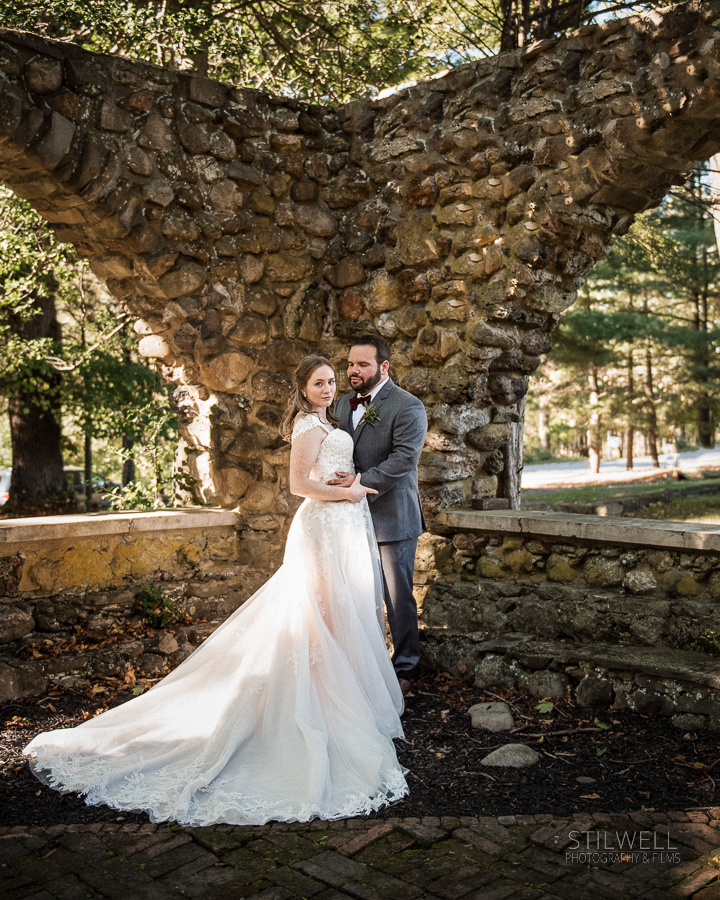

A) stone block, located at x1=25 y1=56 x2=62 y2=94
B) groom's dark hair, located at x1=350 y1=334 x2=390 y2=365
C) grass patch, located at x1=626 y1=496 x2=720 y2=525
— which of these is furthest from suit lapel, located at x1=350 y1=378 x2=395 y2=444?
grass patch, located at x1=626 y1=496 x2=720 y2=525

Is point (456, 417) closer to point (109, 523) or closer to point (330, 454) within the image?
point (330, 454)

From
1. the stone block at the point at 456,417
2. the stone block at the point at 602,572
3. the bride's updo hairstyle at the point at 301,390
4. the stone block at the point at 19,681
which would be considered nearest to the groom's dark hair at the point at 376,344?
the bride's updo hairstyle at the point at 301,390

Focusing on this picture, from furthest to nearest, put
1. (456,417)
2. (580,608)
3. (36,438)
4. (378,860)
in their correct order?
(36,438), (456,417), (580,608), (378,860)

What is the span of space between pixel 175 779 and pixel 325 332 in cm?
336

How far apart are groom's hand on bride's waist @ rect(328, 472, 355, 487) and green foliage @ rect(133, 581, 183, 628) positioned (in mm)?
1682

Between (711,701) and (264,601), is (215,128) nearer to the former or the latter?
(264,601)

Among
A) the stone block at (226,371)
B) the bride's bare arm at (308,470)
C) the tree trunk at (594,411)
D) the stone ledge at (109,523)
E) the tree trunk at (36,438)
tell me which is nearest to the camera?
the bride's bare arm at (308,470)

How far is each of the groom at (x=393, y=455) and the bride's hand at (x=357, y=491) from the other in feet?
0.59

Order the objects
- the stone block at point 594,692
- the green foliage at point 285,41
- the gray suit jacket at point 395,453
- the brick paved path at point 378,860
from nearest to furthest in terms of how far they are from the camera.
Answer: the brick paved path at point 378,860 < the stone block at point 594,692 < the gray suit jacket at point 395,453 < the green foliage at point 285,41

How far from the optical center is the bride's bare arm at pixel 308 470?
377cm

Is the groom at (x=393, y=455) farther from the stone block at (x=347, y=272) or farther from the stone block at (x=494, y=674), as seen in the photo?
the stone block at (x=347, y=272)

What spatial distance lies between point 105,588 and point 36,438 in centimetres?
608

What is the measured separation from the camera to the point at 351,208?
5.57m

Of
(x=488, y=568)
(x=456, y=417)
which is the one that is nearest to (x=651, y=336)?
(x=456, y=417)
